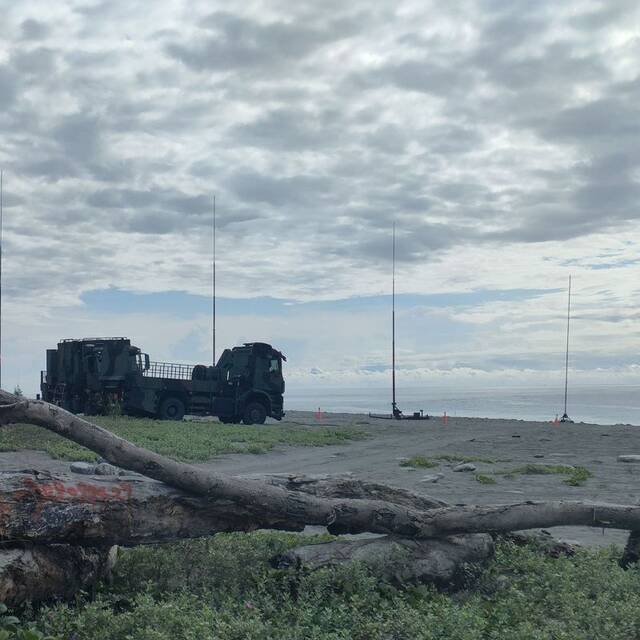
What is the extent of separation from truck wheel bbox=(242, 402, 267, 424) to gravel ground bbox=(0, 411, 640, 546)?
5.09 meters

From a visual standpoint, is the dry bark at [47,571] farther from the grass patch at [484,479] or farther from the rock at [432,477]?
the grass patch at [484,479]

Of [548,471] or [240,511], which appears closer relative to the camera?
[240,511]

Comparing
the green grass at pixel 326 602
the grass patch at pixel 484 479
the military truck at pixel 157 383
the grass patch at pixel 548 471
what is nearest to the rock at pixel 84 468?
the green grass at pixel 326 602

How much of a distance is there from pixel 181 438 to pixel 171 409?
11.4 meters

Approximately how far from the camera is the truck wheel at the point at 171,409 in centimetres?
3488

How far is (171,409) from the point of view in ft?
116

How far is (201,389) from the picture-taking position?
36375 mm

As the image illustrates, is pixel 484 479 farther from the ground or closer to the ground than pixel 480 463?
farther from the ground

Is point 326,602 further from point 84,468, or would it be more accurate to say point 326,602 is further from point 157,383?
point 157,383

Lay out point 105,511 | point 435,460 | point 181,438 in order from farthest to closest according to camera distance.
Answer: point 181,438 → point 435,460 → point 105,511

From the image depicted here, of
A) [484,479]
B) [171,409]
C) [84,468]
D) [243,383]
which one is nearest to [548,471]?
[484,479]

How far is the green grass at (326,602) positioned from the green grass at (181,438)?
9105mm

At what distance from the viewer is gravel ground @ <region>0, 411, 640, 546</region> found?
14803 millimetres

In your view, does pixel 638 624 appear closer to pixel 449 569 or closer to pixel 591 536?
pixel 449 569
